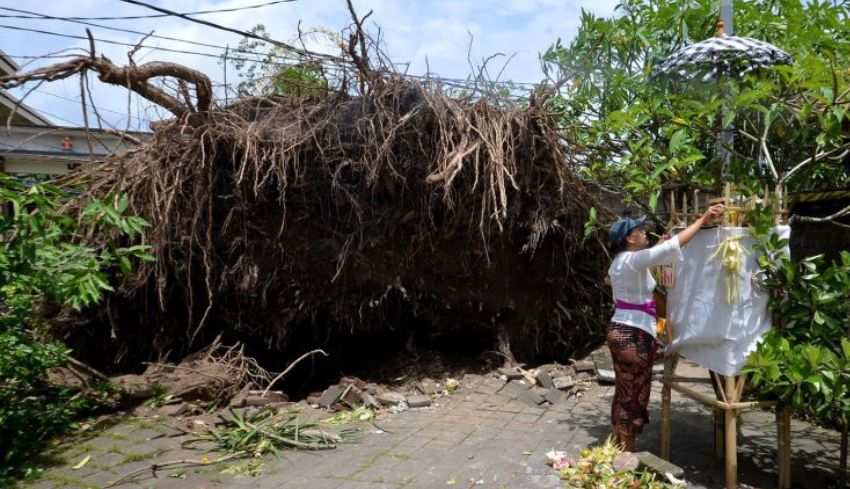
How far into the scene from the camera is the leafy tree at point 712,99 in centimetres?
328

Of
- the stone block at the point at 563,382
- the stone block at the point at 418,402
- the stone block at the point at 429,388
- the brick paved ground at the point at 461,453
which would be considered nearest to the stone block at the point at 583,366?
the stone block at the point at 563,382

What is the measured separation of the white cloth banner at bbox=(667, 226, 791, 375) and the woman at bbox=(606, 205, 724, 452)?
250mm

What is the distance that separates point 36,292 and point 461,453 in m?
3.61

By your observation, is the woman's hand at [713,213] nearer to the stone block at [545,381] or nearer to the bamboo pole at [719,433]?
the bamboo pole at [719,433]

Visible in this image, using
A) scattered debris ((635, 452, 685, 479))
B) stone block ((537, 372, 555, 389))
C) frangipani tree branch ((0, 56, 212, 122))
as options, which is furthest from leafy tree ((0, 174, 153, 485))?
stone block ((537, 372, 555, 389))

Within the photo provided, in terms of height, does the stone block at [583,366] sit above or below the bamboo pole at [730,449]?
below

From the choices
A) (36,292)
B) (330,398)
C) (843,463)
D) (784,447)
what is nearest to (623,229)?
(784,447)

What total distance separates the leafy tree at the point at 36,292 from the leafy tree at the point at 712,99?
378cm

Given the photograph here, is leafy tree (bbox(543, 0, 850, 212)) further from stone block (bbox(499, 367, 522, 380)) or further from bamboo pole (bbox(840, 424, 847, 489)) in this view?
stone block (bbox(499, 367, 522, 380))

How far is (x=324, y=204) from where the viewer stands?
6.41m

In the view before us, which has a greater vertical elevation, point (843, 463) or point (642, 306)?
point (642, 306)

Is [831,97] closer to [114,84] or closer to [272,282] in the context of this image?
[272,282]

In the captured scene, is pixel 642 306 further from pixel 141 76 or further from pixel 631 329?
pixel 141 76

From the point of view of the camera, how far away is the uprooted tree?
6012 mm
